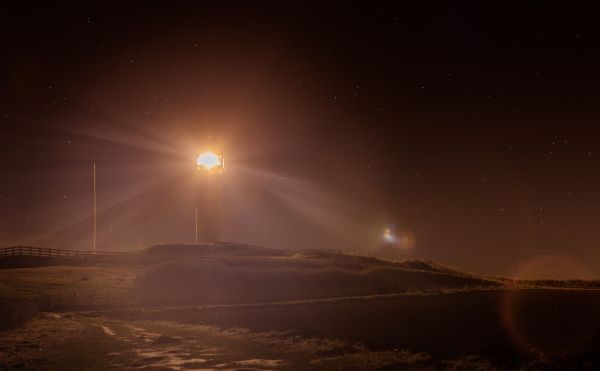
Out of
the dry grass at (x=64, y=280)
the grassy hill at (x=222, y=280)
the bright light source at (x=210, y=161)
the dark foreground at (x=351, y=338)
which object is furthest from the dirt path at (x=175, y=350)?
the bright light source at (x=210, y=161)

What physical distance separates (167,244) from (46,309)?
113 feet

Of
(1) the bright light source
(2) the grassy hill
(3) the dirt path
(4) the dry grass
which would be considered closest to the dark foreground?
(3) the dirt path

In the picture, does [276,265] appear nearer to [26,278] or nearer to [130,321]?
[26,278]

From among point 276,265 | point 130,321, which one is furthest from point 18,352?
point 276,265

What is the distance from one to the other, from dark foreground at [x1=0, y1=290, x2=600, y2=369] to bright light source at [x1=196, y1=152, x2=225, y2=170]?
52.9 meters

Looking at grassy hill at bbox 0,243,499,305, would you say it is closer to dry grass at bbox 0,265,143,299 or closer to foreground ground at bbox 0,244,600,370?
dry grass at bbox 0,265,143,299

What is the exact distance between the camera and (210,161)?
301 ft

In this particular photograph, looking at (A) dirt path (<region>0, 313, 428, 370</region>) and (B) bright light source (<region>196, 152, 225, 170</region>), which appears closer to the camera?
(A) dirt path (<region>0, 313, 428, 370</region>)

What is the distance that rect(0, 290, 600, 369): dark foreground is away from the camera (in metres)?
21.2

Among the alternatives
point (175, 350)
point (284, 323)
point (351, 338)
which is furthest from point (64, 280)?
point (351, 338)

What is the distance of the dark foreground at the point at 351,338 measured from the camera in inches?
834

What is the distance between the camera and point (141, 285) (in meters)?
56.8

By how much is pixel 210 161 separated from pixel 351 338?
67143mm

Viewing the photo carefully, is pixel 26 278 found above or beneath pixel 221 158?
beneath
